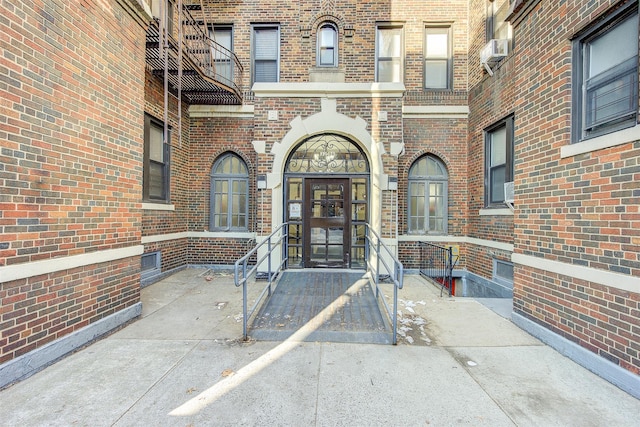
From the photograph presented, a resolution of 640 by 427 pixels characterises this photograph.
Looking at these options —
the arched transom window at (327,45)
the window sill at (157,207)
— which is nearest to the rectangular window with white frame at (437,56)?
the arched transom window at (327,45)

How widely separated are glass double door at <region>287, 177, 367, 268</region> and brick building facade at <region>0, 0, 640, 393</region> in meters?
0.07

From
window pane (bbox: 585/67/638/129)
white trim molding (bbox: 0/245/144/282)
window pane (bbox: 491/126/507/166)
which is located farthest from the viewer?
window pane (bbox: 491/126/507/166)

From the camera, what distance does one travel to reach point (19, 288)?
9.13ft

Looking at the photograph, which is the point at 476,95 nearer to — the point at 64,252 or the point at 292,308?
the point at 292,308

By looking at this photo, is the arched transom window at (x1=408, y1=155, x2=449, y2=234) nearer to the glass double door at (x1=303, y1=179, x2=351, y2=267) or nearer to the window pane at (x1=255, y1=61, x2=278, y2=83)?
the glass double door at (x1=303, y1=179, x2=351, y2=267)

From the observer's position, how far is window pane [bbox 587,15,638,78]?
3.02m

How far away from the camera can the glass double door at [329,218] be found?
664 cm

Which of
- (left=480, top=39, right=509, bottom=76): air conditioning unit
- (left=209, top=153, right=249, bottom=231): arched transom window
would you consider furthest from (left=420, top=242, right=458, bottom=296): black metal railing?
(left=209, top=153, right=249, bottom=231): arched transom window

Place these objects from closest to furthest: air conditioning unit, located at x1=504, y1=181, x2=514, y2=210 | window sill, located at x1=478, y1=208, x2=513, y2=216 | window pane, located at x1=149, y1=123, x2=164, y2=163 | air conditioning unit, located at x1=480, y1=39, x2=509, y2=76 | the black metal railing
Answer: air conditioning unit, located at x1=504, y1=181, x2=514, y2=210
window sill, located at x1=478, y1=208, x2=513, y2=216
air conditioning unit, located at x1=480, y1=39, x2=509, y2=76
window pane, located at x1=149, y1=123, x2=164, y2=163
the black metal railing

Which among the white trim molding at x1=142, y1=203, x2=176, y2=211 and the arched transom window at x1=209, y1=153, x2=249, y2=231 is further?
the arched transom window at x1=209, y1=153, x2=249, y2=231

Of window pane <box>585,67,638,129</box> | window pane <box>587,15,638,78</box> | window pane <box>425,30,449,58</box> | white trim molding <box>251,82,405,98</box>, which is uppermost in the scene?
window pane <box>425,30,449,58</box>

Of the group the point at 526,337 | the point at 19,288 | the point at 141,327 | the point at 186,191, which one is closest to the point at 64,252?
the point at 19,288

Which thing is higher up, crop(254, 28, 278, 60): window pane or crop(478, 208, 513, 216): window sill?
crop(254, 28, 278, 60): window pane

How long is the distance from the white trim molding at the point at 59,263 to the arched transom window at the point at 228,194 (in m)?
3.68
